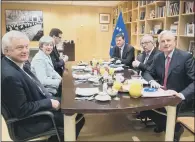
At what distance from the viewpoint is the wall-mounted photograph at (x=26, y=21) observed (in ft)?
25.4

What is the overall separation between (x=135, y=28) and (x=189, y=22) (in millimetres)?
2739

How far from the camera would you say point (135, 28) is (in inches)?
251

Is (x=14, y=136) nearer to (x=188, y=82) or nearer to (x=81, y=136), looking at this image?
(x=81, y=136)

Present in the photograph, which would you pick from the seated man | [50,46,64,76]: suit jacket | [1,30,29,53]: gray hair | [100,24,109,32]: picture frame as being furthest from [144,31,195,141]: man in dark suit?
[100,24,109,32]: picture frame

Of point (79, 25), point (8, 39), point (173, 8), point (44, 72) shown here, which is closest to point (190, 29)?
point (173, 8)

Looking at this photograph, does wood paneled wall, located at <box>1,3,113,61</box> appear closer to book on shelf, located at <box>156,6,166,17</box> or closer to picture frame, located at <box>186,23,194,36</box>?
book on shelf, located at <box>156,6,166,17</box>

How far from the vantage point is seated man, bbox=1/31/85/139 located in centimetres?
146

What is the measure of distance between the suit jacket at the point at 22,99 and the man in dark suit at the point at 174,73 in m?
0.96

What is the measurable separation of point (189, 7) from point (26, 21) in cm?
609

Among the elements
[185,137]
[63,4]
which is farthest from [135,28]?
[185,137]

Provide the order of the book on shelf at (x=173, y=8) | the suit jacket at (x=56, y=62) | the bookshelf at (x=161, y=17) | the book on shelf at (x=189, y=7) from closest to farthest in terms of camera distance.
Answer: the suit jacket at (x=56, y=62)
the book on shelf at (x=189, y=7)
the bookshelf at (x=161, y=17)
the book on shelf at (x=173, y=8)

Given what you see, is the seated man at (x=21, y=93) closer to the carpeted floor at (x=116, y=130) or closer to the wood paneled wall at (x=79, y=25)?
the carpeted floor at (x=116, y=130)

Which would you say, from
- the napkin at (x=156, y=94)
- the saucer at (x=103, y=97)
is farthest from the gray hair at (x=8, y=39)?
the napkin at (x=156, y=94)

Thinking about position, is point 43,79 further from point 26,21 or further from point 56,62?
point 26,21
